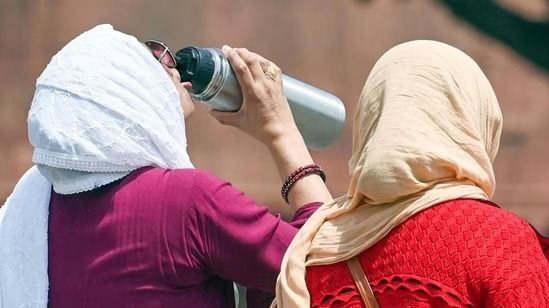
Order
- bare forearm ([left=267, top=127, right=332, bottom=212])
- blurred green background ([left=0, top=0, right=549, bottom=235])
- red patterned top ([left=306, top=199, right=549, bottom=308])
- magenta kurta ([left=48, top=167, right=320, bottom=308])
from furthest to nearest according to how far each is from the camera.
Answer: blurred green background ([left=0, top=0, right=549, bottom=235]), bare forearm ([left=267, top=127, right=332, bottom=212]), magenta kurta ([left=48, top=167, right=320, bottom=308]), red patterned top ([left=306, top=199, right=549, bottom=308])

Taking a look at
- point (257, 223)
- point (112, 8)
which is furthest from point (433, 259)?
point (112, 8)

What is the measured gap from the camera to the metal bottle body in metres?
2.56

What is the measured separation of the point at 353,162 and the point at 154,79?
388mm

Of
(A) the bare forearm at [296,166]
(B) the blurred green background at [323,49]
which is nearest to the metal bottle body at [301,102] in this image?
(A) the bare forearm at [296,166]

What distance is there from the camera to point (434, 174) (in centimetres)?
Result: 204

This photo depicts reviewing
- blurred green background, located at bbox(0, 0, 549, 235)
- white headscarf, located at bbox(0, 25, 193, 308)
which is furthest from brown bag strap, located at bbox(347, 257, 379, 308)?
blurred green background, located at bbox(0, 0, 549, 235)

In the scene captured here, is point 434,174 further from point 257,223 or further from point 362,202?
point 257,223

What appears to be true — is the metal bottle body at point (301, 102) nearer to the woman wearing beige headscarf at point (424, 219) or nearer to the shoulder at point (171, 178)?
the shoulder at point (171, 178)

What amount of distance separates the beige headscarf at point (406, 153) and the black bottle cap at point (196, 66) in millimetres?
473

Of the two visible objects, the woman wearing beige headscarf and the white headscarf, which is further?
the white headscarf

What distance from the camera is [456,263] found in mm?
1999

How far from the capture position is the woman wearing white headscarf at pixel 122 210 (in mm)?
2223

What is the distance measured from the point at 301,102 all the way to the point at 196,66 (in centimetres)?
25

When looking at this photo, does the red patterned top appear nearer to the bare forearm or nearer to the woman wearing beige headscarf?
the woman wearing beige headscarf
